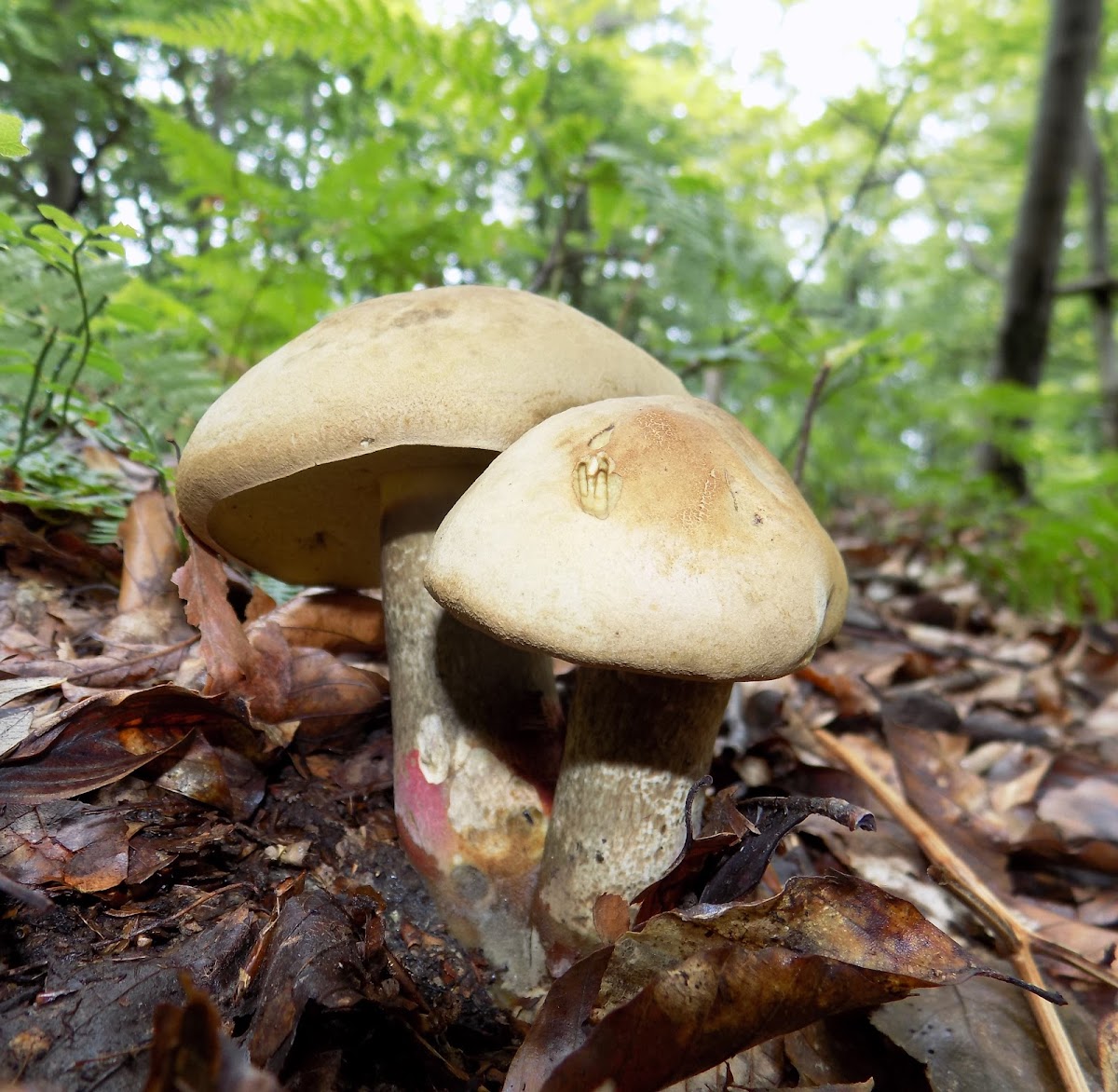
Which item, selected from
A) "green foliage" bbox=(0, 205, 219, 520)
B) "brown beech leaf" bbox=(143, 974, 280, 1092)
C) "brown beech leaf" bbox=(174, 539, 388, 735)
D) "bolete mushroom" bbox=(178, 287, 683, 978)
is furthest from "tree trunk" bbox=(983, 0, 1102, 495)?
"brown beech leaf" bbox=(143, 974, 280, 1092)

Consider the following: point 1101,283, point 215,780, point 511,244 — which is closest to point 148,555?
point 215,780

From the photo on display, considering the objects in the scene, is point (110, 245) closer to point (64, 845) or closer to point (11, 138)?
point (11, 138)

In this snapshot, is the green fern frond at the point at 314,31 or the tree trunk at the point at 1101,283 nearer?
the green fern frond at the point at 314,31

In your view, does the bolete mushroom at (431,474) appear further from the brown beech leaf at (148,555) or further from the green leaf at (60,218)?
the green leaf at (60,218)

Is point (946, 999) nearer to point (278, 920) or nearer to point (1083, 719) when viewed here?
point (278, 920)

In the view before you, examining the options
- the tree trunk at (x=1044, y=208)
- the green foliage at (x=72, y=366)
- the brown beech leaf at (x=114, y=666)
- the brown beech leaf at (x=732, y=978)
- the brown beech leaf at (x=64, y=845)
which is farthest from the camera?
the tree trunk at (x=1044, y=208)

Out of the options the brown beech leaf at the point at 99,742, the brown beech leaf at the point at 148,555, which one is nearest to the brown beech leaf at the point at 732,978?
the brown beech leaf at the point at 99,742

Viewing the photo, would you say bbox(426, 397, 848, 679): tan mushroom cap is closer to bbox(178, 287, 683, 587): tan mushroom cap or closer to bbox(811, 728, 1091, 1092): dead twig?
bbox(178, 287, 683, 587): tan mushroom cap
